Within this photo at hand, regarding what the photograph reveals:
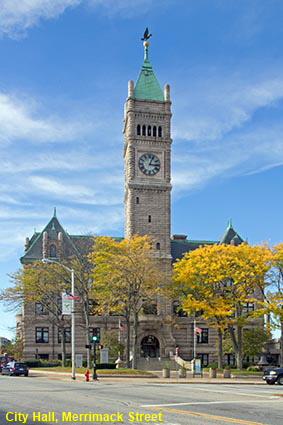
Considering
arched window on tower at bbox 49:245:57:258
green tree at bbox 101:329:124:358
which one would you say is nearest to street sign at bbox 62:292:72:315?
green tree at bbox 101:329:124:358

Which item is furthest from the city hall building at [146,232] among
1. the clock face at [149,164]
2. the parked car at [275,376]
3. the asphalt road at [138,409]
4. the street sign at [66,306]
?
the asphalt road at [138,409]

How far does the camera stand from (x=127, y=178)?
78688mm

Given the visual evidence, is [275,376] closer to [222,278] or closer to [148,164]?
[222,278]

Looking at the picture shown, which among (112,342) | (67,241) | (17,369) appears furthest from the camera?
(67,241)

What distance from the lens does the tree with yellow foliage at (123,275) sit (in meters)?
51.8

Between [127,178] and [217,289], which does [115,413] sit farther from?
[127,178]

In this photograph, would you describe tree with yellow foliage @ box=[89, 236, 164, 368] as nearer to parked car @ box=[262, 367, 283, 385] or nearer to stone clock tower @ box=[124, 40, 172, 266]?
parked car @ box=[262, 367, 283, 385]

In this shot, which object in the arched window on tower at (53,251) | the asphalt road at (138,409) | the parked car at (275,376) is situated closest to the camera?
the asphalt road at (138,409)

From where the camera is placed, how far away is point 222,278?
181 feet

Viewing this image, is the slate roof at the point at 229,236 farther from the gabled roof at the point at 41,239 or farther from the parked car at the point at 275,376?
the parked car at the point at 275,376

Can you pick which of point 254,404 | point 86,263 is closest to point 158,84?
point 86,263

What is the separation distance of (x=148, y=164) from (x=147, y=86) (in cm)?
1186

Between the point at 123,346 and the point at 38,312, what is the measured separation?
40.6ft

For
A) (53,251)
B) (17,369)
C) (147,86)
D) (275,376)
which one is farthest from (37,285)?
(147,86)
